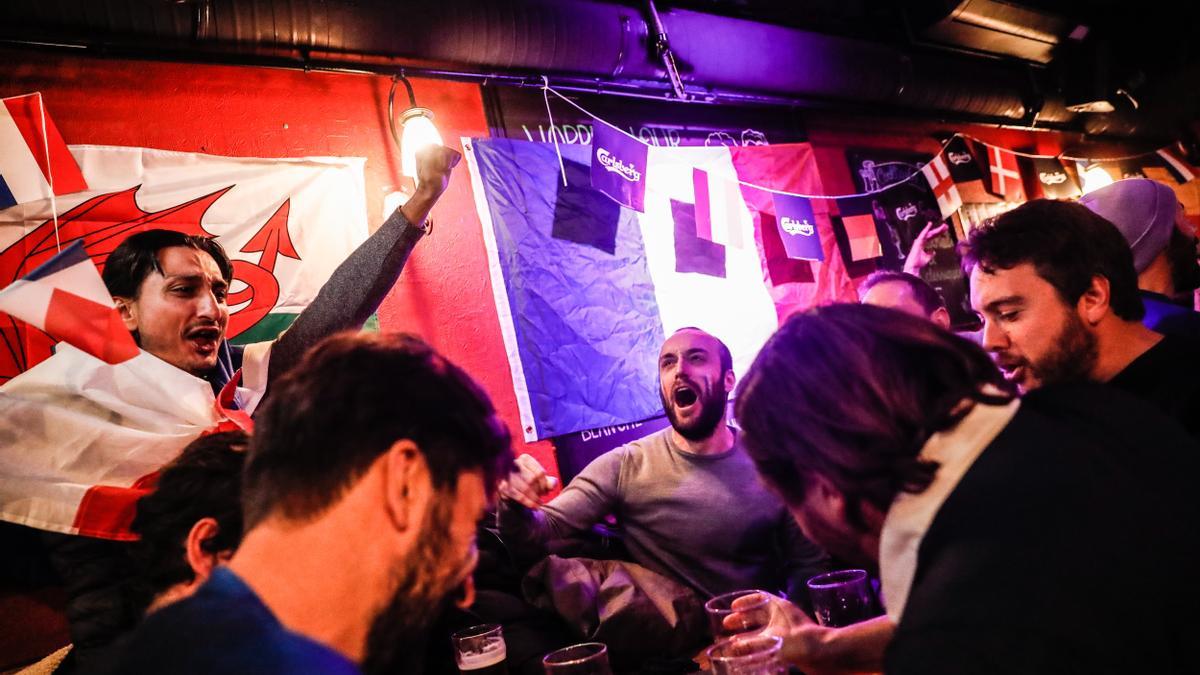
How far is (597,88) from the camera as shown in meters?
4.21

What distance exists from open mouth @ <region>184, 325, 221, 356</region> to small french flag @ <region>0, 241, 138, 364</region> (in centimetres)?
86

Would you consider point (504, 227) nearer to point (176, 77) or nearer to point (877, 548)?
point (176, 77)

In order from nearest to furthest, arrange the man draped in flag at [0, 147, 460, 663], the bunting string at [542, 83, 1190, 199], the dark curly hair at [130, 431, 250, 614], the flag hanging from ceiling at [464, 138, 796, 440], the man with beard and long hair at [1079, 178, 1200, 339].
Result: 1. the dark curly hair at [130, 431, 250, 614]
2. the man draped in flag at [0, 147, 460, 663]
3. the man with beard and long hair at [1079, 178, 1200, 339]
4. the flag hanging from ceiling at [464, 138, 796, 440]
5. the bunting string at [542, 83, 1190, 199]

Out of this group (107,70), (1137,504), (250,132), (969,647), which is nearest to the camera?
(969,647)

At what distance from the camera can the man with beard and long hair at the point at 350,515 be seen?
0.82 meters

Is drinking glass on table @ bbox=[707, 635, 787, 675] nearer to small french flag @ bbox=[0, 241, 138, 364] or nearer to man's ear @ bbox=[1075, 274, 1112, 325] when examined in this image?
small french flag @ bbox=[0, 241, 138, 364]

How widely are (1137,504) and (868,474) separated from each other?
0.33 m

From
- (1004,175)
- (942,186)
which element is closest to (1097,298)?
(942,186)

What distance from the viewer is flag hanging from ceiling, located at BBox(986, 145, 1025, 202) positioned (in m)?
6.43

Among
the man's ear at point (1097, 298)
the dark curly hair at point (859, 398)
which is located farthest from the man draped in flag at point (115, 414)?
the man's ear at point (1097, 298)

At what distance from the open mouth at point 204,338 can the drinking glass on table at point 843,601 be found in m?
1.90

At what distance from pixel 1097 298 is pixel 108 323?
96.1 inches

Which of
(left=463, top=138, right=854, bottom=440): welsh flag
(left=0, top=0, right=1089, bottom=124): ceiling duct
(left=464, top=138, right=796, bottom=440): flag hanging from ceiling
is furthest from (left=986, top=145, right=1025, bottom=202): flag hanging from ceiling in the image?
(left=464, top=138, right=796, bottom=440): flag hanging from ceiling

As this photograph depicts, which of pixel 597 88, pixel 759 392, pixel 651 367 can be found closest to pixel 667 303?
pixel 651 367
